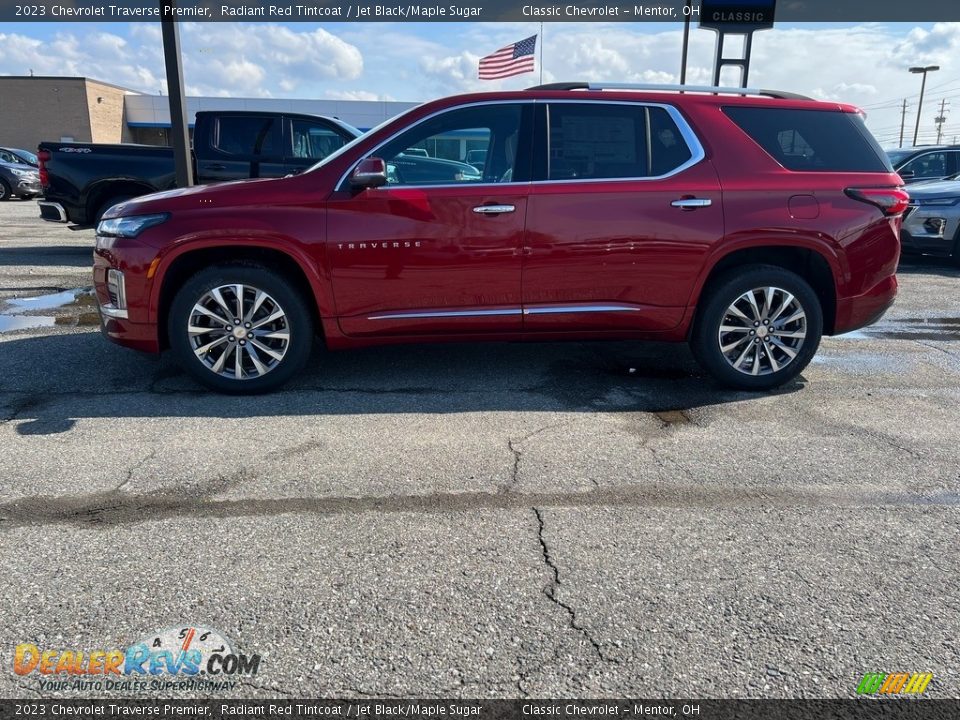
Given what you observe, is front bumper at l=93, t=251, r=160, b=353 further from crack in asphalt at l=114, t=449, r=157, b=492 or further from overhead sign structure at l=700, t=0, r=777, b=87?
overhead sign structure at l=700, t=0, r=777, b=87

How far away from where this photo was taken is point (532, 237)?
183 inches

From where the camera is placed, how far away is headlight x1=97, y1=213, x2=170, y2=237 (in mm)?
4570

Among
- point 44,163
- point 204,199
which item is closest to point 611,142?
point 204,199

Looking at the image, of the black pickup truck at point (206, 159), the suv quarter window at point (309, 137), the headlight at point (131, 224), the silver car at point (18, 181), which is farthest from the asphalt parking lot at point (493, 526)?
the silver car at point (18, 181)

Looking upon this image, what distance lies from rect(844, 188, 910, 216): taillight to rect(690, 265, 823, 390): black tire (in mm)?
639

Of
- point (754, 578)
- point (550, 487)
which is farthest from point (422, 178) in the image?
point (754, 578)

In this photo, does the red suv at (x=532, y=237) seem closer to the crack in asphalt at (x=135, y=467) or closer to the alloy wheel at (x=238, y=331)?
the alloy wheel at (x=238, y=331)

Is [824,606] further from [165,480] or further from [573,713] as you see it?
[165,480]

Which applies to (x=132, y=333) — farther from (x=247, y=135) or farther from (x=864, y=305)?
(x=247, y=135)

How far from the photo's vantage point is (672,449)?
4.02m

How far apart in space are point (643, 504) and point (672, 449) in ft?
2.49

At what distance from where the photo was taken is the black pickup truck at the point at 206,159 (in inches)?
374

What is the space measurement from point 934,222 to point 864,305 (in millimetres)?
6815

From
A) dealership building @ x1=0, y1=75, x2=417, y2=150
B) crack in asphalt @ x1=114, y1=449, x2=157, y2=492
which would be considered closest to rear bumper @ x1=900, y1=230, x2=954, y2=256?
crack in asphalt @ x1=114, y1=449, x2=157, y2=492
